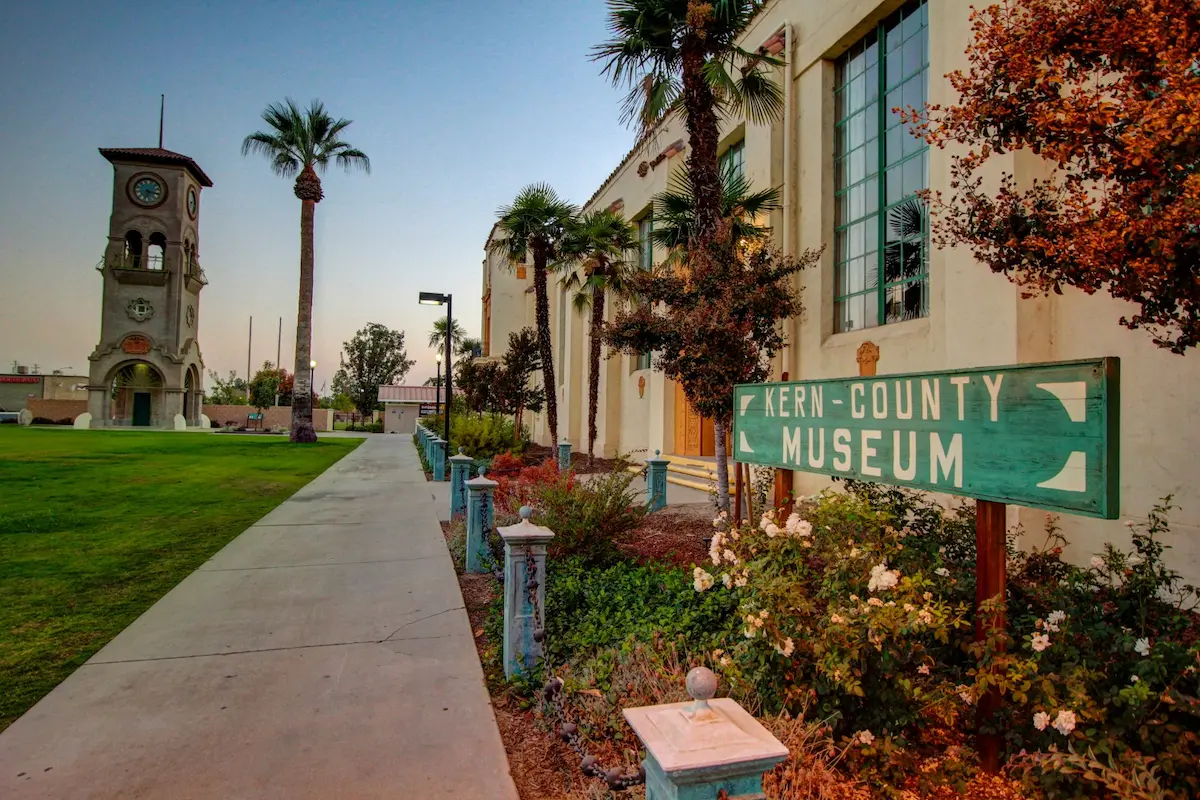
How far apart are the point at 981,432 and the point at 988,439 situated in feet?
0.15

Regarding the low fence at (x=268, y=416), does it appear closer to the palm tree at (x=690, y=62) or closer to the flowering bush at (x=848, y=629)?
the palm tree at (x=690, y=62)

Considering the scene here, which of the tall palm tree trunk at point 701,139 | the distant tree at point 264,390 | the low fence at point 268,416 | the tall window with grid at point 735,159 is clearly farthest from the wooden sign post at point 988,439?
the distant tree at point 264,390

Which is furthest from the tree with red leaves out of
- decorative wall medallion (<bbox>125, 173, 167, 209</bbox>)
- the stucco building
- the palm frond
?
decorative wall medallion (<bbox>125, 173, 167, 209</bbox>)

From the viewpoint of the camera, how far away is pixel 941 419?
117 inches

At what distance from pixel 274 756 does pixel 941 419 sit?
3651mm

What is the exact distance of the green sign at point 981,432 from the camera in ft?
7.61

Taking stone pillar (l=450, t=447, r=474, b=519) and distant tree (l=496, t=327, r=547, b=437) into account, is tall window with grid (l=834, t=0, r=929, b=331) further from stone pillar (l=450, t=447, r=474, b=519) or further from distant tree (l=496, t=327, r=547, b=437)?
distant tree (l=496, t=327, r=547, b=437)

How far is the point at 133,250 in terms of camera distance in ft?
148

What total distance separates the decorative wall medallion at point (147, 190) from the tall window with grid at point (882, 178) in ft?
161

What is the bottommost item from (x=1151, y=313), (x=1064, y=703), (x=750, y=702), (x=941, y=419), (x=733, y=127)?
(x=750, y=702)

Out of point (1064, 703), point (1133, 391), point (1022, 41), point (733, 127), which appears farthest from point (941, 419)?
point (733, 127)

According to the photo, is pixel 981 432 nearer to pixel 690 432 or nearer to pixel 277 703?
pixel 277 703

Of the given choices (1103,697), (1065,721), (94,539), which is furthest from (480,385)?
(1065,721)

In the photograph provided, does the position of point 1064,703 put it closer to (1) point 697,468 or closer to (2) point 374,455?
(1) point 697,468
